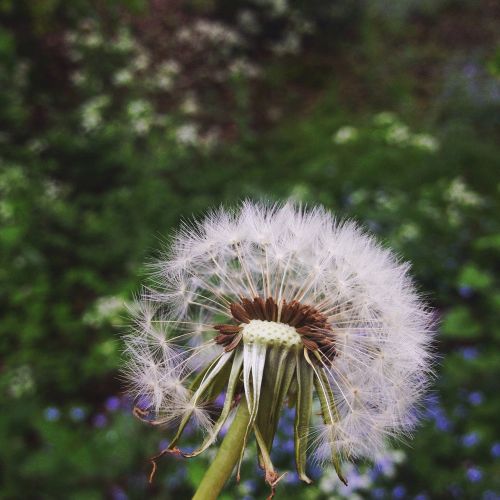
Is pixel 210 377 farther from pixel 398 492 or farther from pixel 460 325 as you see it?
pixel 460 325

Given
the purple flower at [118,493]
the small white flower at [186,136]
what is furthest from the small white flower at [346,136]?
the purple flower at [118,493]

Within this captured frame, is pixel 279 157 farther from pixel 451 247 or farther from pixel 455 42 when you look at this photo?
pixel 455 42

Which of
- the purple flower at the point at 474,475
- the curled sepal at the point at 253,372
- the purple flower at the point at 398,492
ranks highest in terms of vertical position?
the curled sepal at the point at 253,372

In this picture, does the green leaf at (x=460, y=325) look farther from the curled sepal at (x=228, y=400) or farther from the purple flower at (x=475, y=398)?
the curled sepal at (x=228, y=400)

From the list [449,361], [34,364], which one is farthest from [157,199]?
[449,361]

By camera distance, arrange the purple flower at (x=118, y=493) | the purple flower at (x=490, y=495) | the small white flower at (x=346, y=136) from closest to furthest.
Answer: the purple flower at (x=490, y=495), the purple flower at (x=118, y=493), the small white flower at (x=346, y=136)

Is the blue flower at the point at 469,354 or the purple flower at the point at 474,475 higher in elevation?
the purple flower at the point at 474,475

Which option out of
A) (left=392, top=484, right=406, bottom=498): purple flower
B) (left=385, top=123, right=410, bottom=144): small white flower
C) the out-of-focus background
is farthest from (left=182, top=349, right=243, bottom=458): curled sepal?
(left=385, top=123, right=410, bottom=144): small white flower
